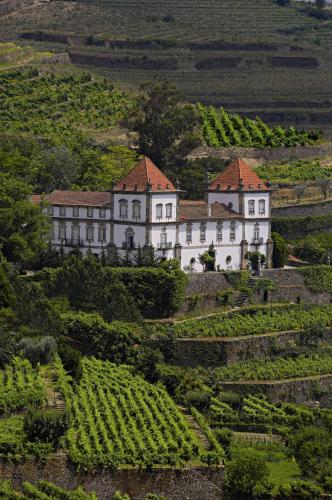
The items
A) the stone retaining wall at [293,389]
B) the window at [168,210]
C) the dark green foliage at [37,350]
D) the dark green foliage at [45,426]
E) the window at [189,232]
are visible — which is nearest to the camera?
the dark green foliage at [45,426]

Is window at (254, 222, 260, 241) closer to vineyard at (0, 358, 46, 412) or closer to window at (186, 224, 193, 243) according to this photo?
window at (186, 224, 193, 243)

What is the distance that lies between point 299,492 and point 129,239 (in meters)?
26.3

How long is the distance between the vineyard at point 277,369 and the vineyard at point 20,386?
32.7 ft

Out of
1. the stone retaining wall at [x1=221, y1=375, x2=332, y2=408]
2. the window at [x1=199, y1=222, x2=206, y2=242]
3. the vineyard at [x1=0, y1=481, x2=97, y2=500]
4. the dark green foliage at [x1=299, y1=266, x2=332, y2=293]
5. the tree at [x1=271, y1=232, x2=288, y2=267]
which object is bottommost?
the vineyard at [x1=0, y1=481, x2=97, y2=500]

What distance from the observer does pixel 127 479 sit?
67312 millimetres

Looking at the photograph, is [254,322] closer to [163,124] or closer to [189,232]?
[189,232]

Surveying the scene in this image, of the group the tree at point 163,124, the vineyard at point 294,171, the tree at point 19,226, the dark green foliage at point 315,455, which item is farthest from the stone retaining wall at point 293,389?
the tree at point 163,124

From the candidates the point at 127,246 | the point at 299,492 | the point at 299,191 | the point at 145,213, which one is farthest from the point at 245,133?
the point at 299,492

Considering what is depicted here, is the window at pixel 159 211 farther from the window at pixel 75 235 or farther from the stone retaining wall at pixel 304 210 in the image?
the stone retaining wall at pixel 304 210

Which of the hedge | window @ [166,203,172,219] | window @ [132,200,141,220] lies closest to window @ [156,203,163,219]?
window @ [166,203,172,219]

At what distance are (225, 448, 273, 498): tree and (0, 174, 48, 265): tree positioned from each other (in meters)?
25.0

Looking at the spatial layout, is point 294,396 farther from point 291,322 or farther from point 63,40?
point 63,40

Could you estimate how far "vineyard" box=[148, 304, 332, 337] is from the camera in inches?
3430

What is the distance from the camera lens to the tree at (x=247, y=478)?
Answer: 6744 centimetres
